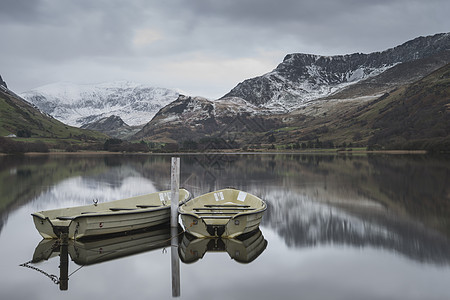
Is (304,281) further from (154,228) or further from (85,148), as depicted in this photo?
(85,148)

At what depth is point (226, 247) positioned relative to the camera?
714 inches

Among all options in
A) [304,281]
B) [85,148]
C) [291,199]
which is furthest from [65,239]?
[85,148]

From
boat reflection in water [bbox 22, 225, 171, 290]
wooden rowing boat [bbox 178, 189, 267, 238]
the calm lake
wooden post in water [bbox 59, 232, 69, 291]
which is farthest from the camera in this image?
wooden rowing boat [bbox 178, 189, 267, 238]

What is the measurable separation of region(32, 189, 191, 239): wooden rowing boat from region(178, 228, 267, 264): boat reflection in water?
2519 mm

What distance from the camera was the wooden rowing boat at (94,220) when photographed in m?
18.4

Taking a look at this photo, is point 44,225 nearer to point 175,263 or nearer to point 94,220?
point 94,220

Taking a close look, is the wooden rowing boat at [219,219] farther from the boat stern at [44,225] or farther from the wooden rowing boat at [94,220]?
the boat stern at [44,225]

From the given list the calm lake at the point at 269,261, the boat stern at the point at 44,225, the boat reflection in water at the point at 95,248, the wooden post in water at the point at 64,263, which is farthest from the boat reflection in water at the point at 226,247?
the boat stern at the point at 44,225

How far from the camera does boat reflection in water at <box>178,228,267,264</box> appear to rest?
1703 cm

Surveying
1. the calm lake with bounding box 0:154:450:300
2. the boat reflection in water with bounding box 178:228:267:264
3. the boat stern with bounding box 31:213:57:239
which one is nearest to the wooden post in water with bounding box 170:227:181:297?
the calm lake with bounding box 0:154:450:300

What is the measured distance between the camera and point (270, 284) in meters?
14.0

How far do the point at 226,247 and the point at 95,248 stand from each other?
679cm

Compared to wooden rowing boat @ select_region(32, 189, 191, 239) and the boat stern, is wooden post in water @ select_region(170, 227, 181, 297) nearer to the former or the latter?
wooden rowing boat @ select_region(32, 189, 191, 239)

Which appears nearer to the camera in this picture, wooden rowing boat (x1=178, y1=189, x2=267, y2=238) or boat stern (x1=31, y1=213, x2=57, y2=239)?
boat stern (x1=31, y1=213, x2=57, y2=239)
